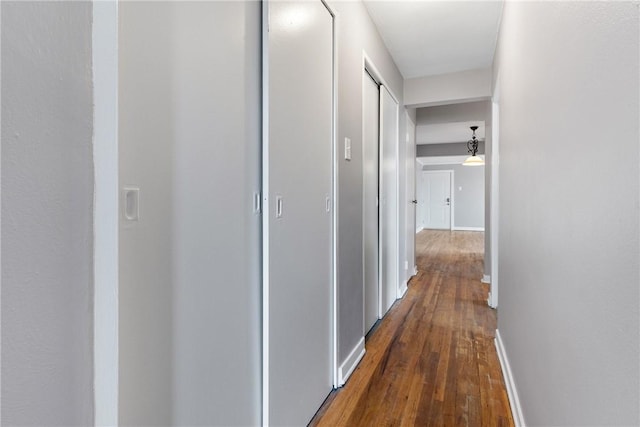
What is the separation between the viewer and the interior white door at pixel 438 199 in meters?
11.3

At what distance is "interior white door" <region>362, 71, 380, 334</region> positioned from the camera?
2.74 m

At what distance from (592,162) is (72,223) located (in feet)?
3.31

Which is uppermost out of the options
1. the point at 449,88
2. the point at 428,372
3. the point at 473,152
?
the point at 449,88

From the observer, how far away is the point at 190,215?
38.2 inches

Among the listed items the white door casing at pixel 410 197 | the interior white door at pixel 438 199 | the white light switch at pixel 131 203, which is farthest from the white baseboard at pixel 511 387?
the interior white door at pixel 438 199

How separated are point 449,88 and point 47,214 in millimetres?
3999

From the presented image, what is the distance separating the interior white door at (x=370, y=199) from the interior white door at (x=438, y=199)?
8935mm

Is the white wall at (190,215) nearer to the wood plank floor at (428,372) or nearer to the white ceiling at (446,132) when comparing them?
the wood plank floor at (428,372)

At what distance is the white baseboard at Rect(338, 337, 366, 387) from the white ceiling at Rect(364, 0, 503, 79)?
240 centimetres

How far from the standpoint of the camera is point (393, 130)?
11.7 feet

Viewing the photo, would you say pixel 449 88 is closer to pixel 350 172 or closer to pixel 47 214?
pixel 350 172

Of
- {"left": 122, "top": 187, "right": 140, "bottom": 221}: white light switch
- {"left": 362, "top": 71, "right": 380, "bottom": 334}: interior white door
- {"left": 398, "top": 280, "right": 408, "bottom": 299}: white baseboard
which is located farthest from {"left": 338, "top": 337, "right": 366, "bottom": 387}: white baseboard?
{"left": 122, "top": 187, "right": 140, "bottom": 221}: white light switch

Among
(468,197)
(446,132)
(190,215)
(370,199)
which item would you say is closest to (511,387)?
(370,199)

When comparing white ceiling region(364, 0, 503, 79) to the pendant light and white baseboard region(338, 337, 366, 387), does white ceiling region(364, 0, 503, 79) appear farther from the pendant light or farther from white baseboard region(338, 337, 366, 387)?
the pendant light
